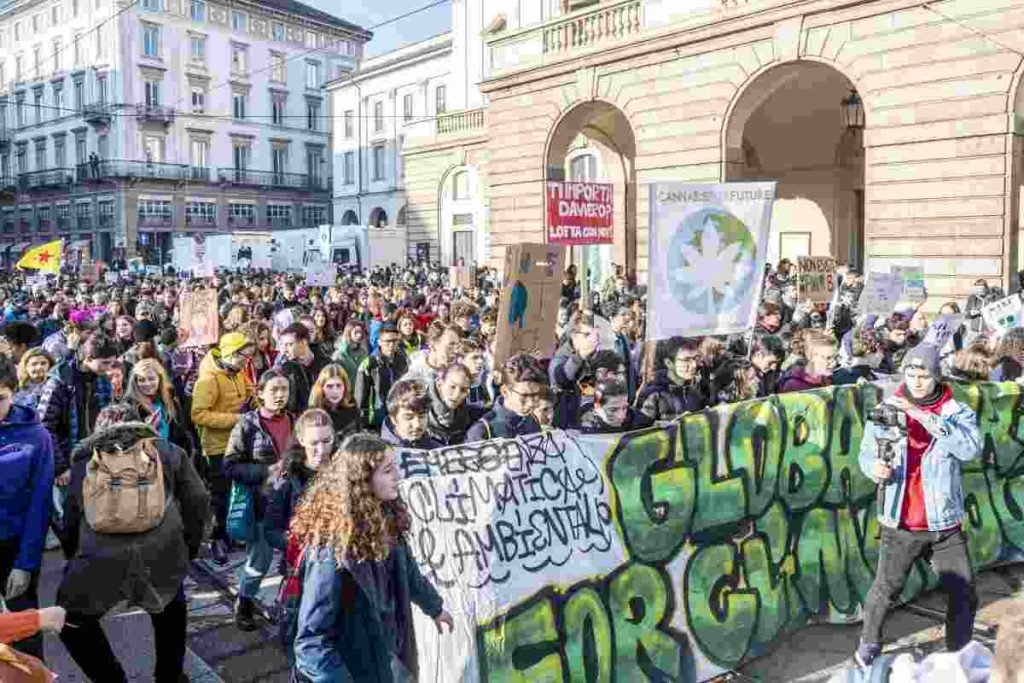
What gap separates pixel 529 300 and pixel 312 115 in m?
59.3

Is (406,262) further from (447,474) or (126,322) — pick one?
(447,474)

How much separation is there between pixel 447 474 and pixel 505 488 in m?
0.27

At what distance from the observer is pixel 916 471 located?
4340mm

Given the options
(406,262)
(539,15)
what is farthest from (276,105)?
(539,15)

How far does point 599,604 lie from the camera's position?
408cm

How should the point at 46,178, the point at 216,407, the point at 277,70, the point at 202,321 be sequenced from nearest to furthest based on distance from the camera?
1. the point at 216,407
2. the point at 202,321
3. the point at 46,178
4. the point at 277,70

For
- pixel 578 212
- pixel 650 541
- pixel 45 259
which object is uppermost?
pixel 578 212

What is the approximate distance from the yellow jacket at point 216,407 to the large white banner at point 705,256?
2948 mm

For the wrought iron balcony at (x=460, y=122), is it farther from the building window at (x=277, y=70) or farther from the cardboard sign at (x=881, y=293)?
the building window at (x=277, y=70)

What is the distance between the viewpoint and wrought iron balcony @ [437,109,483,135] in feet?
110

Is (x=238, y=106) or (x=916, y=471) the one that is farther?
(x=238, y=106)

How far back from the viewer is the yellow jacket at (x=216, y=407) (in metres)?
6.20

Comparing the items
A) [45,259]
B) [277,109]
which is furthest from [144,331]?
[277,109]

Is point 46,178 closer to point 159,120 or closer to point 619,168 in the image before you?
point 159,120
